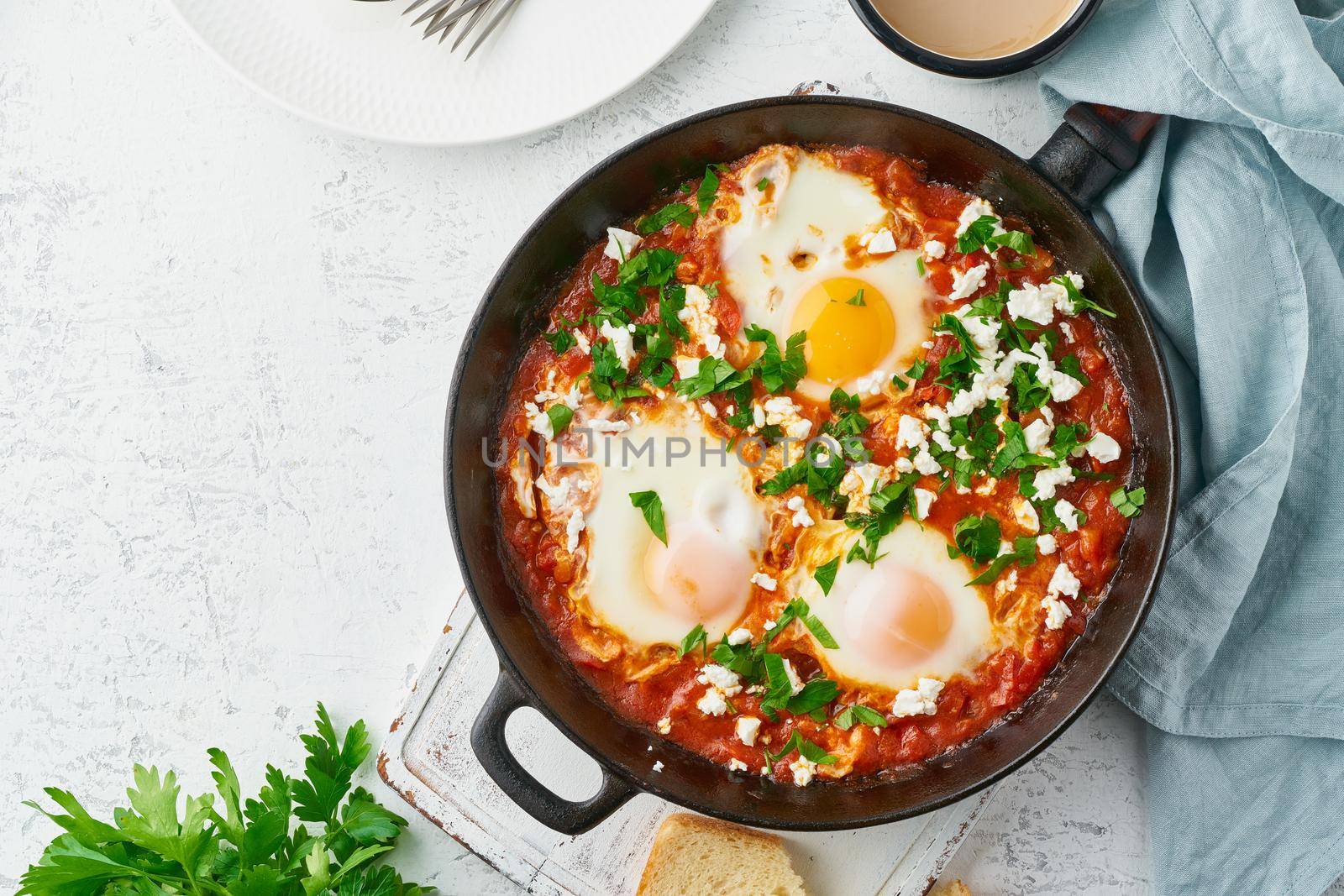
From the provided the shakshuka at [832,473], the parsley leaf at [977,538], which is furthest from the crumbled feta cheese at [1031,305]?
the parsley leaf at [977,538]

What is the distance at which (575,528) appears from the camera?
2871 mm

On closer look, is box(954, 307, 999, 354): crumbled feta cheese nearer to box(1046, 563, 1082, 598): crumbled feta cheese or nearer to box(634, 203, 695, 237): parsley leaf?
box(1046, 563, 1082, 598): crumbled feta cheese

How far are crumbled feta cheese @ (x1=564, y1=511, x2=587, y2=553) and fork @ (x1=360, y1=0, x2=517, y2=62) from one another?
1.49 metres

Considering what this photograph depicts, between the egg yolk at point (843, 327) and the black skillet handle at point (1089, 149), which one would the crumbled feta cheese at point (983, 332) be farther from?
the black skillet handle at point (1089, 149)

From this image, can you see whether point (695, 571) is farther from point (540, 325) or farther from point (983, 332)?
point (983, 332)

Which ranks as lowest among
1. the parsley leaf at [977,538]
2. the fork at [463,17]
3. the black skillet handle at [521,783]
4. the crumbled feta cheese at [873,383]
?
the black skillet handle at [521,783]

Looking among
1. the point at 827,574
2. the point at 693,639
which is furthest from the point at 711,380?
the point at 693,639

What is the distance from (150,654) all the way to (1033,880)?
3.02 meters

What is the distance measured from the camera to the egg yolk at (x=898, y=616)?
9.18 feet

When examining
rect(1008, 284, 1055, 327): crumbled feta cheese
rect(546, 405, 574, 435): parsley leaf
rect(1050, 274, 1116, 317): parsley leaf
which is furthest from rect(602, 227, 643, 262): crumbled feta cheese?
rect(1050, 274, 1116, 317): parsley leaf

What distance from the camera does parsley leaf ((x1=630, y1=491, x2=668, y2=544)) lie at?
2.86m

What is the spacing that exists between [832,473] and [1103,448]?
78cm

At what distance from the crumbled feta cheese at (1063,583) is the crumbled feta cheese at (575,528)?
1354 mm

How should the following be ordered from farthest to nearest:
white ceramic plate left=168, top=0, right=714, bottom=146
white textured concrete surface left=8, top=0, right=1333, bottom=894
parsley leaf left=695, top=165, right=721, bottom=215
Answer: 1. white textured concrete surface left=8, top=0, right=1333, bottom=894
2. white ceramic plate left=168, top=0, right=714, bottom=146
3. parsley leaf left=695, top=165, right=721, bottom=215
